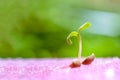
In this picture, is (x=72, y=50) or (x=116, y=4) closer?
(x=72, y=50)

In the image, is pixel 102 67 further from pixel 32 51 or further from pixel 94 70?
pixel 32 51

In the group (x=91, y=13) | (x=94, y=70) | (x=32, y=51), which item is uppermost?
(x=91, y=13)

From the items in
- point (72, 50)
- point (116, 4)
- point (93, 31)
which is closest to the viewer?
point (72, 50)

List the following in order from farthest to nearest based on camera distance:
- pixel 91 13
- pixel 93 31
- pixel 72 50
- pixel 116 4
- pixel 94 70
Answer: pixel 116 4 → pixel 91 13 → pixel 93 31 → pixel 72 50 → pixel 94 70

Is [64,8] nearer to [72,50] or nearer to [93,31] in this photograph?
[93,31]

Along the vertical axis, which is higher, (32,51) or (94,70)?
(32,51)

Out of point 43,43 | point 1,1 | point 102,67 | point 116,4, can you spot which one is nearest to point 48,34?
point 43,43

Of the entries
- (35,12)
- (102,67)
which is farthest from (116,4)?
(102,67)
